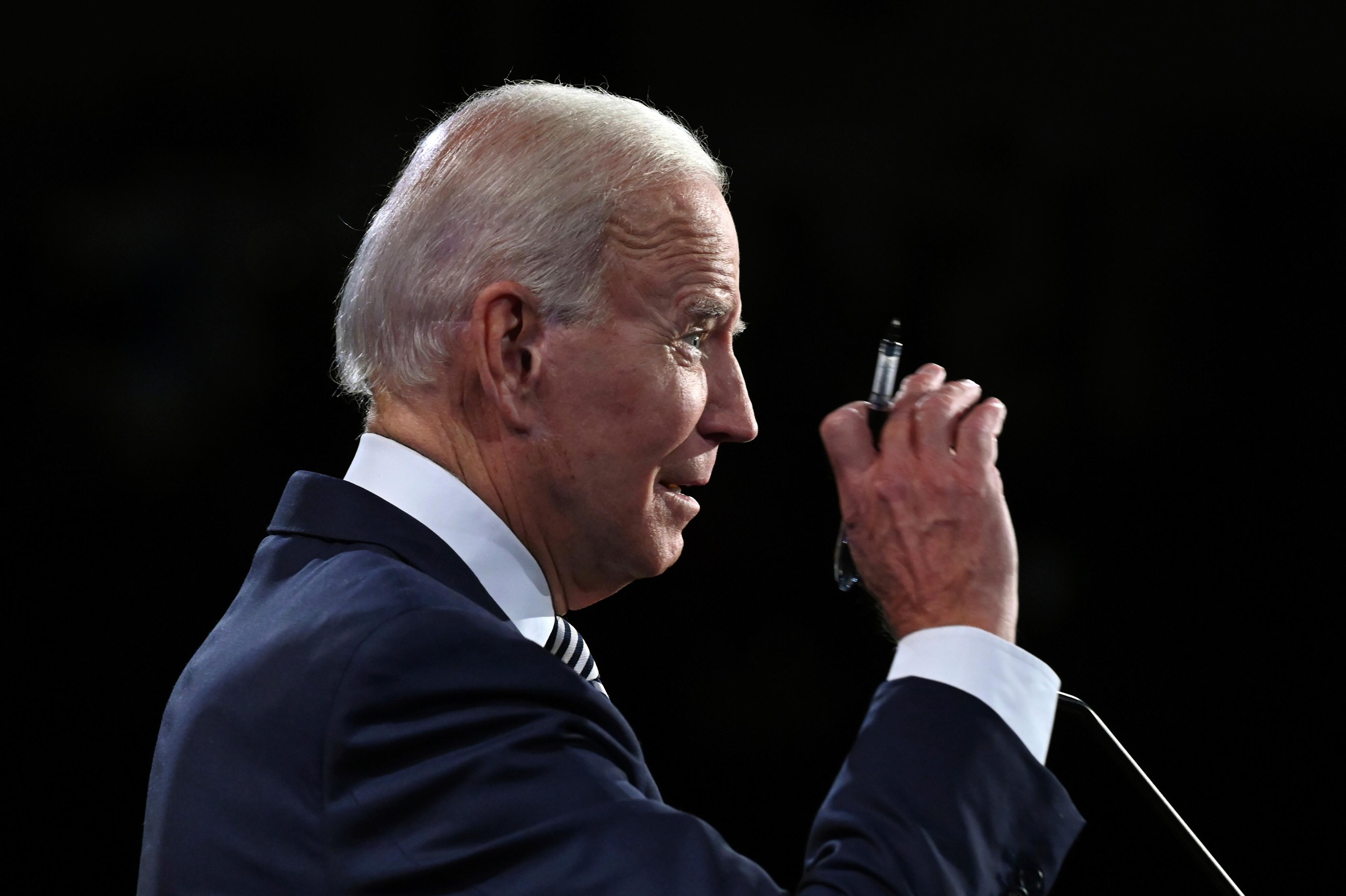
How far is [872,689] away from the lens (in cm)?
263

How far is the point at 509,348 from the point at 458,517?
163mm

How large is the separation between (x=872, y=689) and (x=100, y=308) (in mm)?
1691

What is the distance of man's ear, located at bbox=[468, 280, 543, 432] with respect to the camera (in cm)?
114

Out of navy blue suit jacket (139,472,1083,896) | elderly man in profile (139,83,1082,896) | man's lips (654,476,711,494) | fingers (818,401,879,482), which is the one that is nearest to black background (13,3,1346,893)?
elderly man in profile (139,83,1082,896)

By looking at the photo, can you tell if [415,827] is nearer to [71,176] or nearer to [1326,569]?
[71,176]

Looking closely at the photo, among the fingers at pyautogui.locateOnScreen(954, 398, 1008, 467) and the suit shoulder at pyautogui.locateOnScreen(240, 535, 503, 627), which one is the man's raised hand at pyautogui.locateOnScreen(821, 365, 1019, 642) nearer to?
A: the fingers at pyautogui.locateOnScreen(954, 398, 1008, 467)

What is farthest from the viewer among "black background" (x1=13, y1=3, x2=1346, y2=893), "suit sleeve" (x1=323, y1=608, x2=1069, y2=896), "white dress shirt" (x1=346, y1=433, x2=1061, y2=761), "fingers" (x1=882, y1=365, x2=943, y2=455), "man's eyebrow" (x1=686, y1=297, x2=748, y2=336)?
"black background" (x1=13, y1=3, x2=1346, y2=893)

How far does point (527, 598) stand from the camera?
3.83ft

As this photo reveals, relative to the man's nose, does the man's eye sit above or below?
above

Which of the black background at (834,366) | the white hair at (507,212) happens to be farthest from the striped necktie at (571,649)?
the black background at (834,366)

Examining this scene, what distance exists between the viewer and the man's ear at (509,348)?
45.1 inches

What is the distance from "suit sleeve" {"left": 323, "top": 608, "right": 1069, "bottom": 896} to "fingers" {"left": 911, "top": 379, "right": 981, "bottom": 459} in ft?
0.70

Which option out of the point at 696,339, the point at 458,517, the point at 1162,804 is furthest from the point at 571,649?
the point at 1162,804

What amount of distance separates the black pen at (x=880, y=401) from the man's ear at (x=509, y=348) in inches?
12.3
